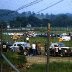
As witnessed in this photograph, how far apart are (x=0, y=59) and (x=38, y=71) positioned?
5.29 m

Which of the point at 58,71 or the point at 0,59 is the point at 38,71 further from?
the point at 0,59

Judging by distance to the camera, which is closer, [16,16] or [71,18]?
[16,16]

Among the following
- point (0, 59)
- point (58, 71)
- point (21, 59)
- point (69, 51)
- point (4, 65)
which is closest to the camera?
point (0, 59)

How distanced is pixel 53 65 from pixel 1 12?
134 inches

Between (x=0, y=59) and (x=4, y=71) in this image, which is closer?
(x=0, y=59)

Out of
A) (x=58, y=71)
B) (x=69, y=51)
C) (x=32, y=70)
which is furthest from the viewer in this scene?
(x=69, y=51)

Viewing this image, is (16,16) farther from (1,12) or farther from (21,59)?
(21,59)

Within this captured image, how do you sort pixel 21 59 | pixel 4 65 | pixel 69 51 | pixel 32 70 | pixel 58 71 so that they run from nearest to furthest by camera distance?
pixel 4 65 → pixel 58 71 → pixel 32 70 → pixel 21 59 → pixel 69 51

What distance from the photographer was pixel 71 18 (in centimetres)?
1891

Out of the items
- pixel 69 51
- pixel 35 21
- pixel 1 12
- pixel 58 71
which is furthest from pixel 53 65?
pixel 69 51

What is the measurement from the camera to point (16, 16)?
49.9 ft

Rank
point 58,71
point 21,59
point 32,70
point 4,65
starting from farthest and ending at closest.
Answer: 1. point 21,59
2. point 32,70
3. point 58,71
4. point 4,65

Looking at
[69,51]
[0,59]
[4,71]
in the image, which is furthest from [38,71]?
[69,51]

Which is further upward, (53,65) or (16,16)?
(16,16)
